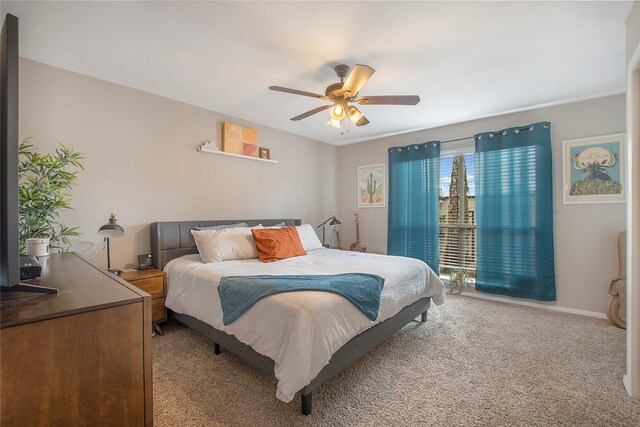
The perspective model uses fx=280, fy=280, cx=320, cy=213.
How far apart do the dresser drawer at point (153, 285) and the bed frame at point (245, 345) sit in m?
0.26

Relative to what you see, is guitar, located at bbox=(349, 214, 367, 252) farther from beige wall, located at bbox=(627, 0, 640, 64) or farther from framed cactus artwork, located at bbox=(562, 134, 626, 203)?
beige wall, located at bbox=(627, 0, 640, 64)

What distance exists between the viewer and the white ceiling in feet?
6.03

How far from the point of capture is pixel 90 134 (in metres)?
2.68

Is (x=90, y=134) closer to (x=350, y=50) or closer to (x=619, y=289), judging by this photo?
(x=350, y=50)

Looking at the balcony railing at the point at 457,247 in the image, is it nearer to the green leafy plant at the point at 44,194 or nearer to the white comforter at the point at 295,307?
the white comforter at the point at 295,307

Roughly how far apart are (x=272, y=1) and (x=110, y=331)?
6.34 ft

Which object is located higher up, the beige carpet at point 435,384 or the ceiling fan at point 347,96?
the ceiling fan at point 347,96

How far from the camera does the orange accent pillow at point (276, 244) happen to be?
298 cm

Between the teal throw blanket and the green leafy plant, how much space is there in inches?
55.3

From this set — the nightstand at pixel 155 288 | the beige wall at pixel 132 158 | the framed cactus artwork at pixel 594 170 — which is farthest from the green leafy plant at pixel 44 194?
the framed cactus artwork at pixel 594 170

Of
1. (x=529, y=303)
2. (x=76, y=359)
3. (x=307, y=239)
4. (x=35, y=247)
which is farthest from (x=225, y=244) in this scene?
(x=529, y=303)

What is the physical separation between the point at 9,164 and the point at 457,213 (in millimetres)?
4481

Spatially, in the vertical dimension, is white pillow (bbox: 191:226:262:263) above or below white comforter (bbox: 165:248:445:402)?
above

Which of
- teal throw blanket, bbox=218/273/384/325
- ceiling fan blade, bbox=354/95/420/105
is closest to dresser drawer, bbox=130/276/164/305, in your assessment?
teal throw blanket, bbox=218/273/384/325
